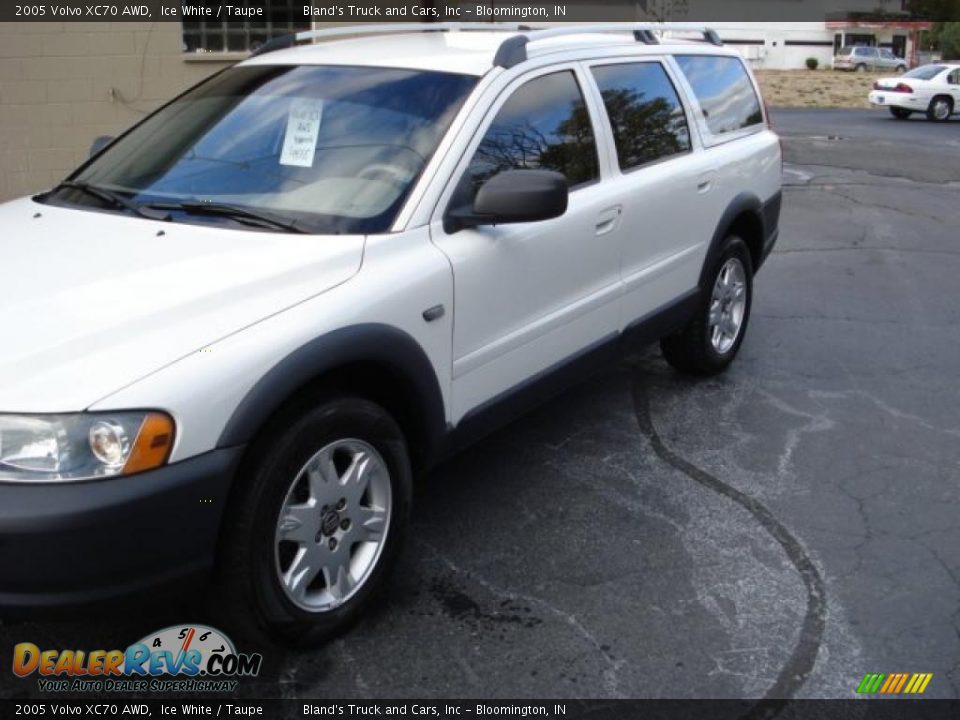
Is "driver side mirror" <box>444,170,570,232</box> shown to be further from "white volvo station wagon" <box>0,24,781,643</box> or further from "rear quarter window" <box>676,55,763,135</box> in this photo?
"rear quarter window" <box>676,55,763,135</box>

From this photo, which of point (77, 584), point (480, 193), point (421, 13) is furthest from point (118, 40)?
point (77, 584)

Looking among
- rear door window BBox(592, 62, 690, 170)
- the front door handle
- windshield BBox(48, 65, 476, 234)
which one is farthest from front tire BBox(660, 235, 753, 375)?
windshield BBox(48, 65, 476, 234)

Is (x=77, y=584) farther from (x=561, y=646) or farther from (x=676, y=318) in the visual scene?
(x=676, y=318)

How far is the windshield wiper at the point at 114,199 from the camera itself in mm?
3695

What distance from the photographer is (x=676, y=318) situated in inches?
208

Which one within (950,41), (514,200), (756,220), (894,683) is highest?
(950,41)

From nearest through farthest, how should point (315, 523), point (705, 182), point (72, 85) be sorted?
point (315, 523) → point (705, 182) → point (72, 85)

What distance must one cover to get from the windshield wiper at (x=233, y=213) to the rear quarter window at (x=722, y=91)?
8.87ft

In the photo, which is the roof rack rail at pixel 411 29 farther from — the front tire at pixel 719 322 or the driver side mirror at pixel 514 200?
the front tire at pixel 719 322

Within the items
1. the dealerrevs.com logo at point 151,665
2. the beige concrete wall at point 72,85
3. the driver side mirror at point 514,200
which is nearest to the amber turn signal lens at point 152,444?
the dealerrevs.com logo at point 151,665

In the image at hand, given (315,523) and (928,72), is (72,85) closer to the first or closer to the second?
(315,523)

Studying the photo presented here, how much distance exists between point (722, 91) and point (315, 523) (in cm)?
374

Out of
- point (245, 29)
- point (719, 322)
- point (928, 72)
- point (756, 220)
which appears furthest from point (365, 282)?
point (928, 72)

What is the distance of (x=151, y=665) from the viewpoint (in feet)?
10.6
